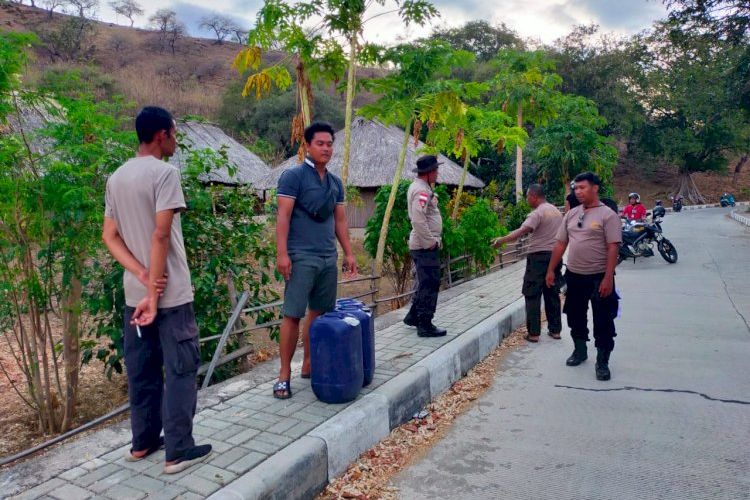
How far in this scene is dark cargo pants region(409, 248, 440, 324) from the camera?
18.6 feet

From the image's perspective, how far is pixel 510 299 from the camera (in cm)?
801

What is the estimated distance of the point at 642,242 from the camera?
46.0 feet

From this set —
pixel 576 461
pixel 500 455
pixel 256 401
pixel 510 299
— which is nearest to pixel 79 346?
pixel 256 401

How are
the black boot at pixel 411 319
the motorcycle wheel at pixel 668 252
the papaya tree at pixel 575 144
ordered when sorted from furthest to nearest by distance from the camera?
the papaya tree at pixel 575 144 → the motorcycle wheel at pixel 668 252 → the black boot at pixel 411 319

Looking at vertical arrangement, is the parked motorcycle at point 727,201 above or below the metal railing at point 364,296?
below

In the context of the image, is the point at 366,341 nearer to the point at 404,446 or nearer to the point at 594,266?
the point at 404,446

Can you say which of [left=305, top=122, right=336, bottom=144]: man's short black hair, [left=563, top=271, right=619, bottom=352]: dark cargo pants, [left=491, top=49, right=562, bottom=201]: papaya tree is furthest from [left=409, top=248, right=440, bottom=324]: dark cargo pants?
[left=491, top=49, right=562, bottom=201]: papaya tree

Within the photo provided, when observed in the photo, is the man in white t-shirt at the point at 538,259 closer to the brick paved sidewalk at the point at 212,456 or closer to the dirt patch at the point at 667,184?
the brick paved sidewalk at the point at 212,456

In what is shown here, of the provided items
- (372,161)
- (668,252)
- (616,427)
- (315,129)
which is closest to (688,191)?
(372,161)

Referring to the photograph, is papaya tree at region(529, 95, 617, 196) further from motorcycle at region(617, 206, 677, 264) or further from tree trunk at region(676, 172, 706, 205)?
tree trunk at region(676, 172, 706, 205)

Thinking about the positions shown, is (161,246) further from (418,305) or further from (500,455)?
(418,305)

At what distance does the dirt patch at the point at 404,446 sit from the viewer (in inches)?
129

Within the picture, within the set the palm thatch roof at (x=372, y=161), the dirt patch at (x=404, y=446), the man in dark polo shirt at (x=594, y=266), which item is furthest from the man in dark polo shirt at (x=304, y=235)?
the palm thatch roof at (x=372, y=161)

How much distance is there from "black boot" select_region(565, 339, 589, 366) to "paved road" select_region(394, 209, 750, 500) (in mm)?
111
